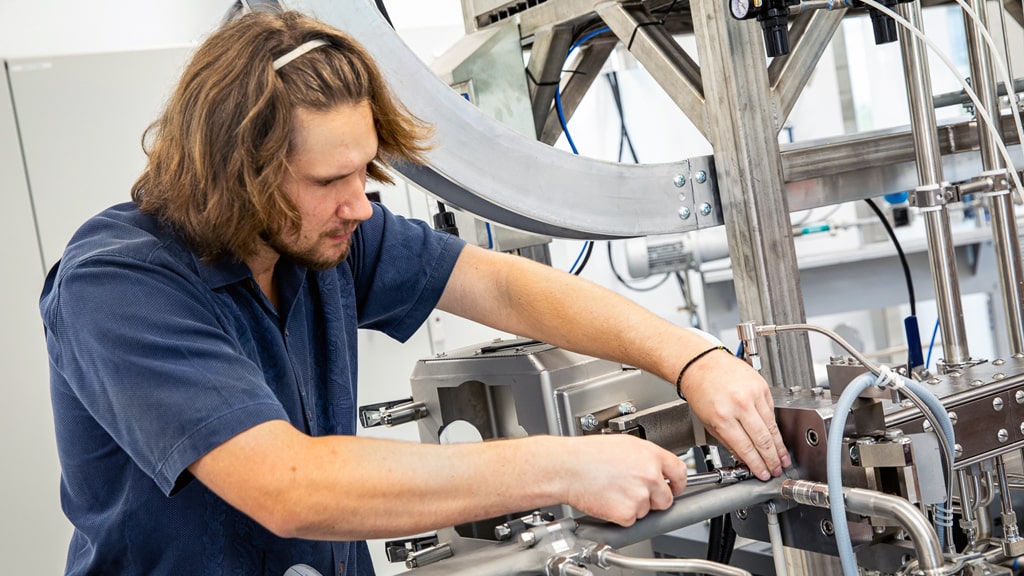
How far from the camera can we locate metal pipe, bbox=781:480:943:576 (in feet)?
2.62

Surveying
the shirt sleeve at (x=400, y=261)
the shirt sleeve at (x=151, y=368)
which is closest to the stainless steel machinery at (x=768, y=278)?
the shirt sleeve at (x=400, y=261)

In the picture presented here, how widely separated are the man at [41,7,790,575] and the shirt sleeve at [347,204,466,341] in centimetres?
1

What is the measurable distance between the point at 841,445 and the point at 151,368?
0.65 meters

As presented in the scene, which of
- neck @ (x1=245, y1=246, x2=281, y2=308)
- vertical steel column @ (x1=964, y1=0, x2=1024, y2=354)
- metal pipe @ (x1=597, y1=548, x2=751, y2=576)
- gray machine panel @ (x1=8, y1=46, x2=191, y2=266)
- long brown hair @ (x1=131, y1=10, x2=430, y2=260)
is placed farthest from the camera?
gray machine panel @ (x1=8, y1=46, x2=191, y2=266)

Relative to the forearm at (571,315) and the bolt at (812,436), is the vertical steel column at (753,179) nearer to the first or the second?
the forearm at (571,315)

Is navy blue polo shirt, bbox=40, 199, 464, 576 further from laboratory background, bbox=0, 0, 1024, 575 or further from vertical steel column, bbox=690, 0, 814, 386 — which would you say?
vertical steel column, bbox=690, 0, 814, 386

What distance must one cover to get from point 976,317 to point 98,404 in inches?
191

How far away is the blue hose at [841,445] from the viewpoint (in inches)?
33.3

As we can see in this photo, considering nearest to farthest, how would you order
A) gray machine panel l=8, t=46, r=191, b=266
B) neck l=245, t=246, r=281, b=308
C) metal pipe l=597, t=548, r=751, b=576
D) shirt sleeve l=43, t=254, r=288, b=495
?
metal pipe l=597, t=548, r=751, b=576, shirt sleeve l=43, t=254, r=288, b=495, neck l=245, t=246, r=281, b=308, gray machine panel l=8, t=46, r=191, b=266

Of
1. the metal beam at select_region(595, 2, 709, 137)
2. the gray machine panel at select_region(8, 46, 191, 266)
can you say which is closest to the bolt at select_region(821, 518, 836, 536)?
the metal beam at select_region(595, 2, 709, 137)

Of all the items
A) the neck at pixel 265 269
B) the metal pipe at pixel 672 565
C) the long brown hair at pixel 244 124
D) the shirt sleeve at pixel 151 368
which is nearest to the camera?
the metal pipe at pixel 672 565

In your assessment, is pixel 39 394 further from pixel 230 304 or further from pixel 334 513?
pixel 334 513

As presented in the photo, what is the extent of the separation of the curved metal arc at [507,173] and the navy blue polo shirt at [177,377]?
0.17m

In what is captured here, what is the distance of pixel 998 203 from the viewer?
4.17 feet
